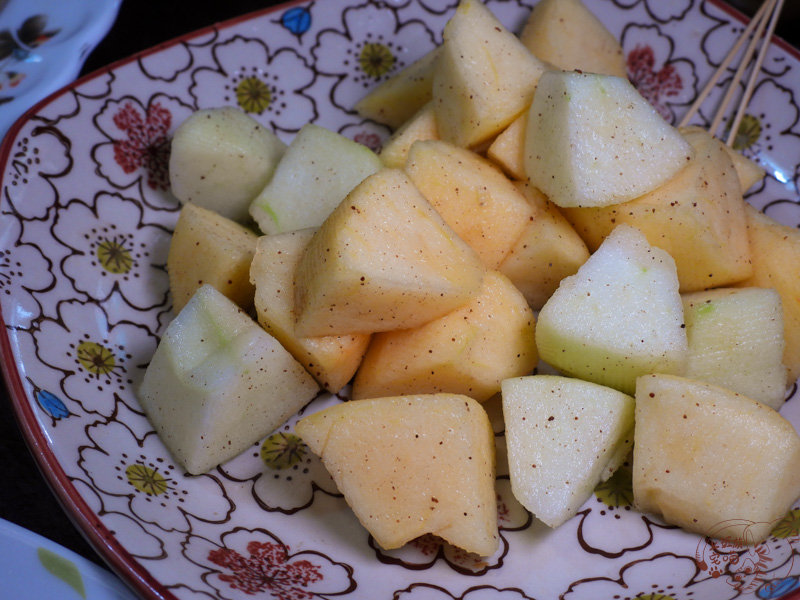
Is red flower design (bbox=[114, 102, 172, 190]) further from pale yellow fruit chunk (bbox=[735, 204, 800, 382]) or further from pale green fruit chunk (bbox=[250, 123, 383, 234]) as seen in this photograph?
pale yellow fruit chunk (bbox=[735, 204, 800, 382])

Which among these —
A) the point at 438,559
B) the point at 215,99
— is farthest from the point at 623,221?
the point at 215,99

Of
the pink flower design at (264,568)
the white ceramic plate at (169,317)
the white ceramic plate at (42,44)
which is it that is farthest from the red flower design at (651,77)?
the pink flower design at (264,568)

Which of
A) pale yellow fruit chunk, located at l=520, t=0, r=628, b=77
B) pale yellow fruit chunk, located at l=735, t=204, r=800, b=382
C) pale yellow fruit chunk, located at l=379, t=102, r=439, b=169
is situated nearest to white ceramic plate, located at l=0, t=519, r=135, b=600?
pale yellow fruit chunk, located at l=379, t=102, r=439, b=169

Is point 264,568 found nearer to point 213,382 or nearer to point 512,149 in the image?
point 213,382

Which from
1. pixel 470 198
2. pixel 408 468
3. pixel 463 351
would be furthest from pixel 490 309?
pixel 408 468

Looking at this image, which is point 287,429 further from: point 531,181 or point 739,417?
point 739,417

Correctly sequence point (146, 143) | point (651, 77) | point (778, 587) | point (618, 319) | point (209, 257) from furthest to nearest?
point (651, 77), point (146, 143), point (209, 257), point (618, 319), point (778, 587)
